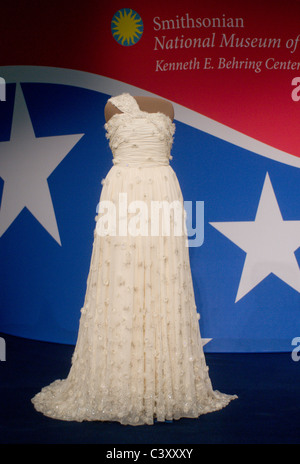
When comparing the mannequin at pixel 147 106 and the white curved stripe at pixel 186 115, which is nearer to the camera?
the mannequin at pixel 147 106

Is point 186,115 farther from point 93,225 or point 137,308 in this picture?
point 137,308

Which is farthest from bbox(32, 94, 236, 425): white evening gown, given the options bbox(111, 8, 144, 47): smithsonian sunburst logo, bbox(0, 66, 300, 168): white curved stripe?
bbox(111, 8, 144, 47): smithsonian sunburst logo

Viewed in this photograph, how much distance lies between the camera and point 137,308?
2703mm

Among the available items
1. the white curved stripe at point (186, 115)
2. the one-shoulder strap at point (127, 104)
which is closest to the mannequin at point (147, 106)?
the one-shoulder strap at point (127, 104)

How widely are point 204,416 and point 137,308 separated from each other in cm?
59

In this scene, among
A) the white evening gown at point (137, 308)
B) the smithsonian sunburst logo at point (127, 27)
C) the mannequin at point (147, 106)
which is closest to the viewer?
the white evening gown at point (137, 308)

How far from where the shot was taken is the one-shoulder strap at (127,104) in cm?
276

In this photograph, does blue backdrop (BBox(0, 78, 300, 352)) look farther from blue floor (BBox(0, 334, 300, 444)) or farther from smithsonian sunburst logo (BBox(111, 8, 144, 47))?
smithsonian sunburst logo (BBox(111, 8, 144, 47))

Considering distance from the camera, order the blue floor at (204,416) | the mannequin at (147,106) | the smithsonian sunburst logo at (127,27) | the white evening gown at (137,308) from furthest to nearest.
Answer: the smithsonian sunburst logo at (127,27), the mannequin at (147,106), the white evening gown at (137,308), the blue floor at (204,416)

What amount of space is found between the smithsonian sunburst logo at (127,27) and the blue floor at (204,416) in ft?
6.96

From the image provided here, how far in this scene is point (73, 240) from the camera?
13.8 feet

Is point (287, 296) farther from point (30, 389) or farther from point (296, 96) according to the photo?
point (30, 389)

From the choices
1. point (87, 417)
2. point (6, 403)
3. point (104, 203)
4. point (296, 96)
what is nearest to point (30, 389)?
point (6, 403)

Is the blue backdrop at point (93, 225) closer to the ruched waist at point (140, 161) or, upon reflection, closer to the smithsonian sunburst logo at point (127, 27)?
the smithsonian sunburst logo at point (127, 27)
